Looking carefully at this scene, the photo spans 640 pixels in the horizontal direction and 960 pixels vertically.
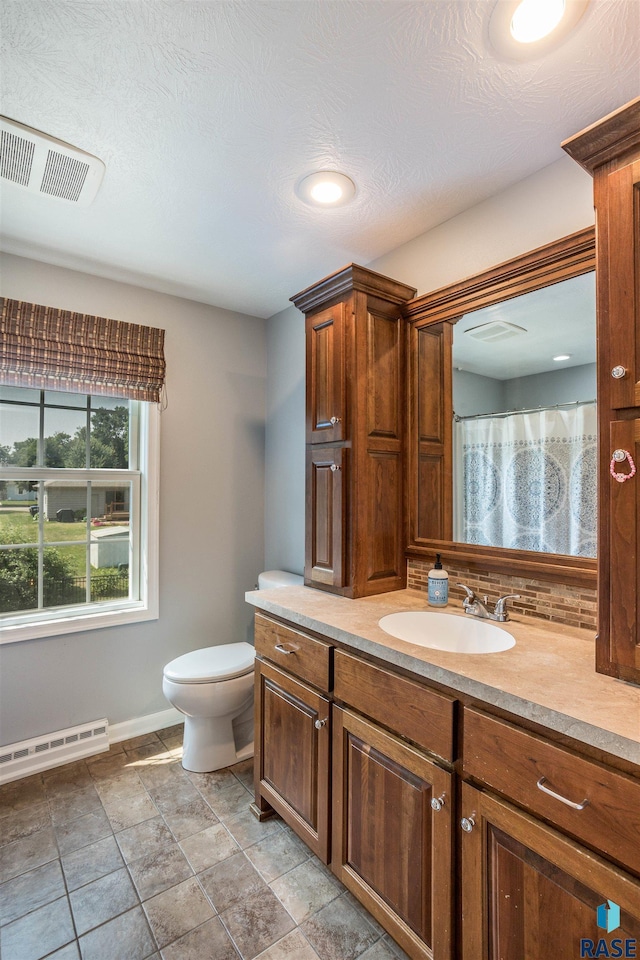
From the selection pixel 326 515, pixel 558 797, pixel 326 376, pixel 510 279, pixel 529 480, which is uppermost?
pixel 510 279

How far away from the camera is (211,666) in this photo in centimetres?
224

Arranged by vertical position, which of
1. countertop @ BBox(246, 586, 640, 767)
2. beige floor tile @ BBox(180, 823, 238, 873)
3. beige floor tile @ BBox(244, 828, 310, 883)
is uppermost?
countertop @ BBox(246, 586, 640, 767)

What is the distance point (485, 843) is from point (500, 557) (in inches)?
34.3

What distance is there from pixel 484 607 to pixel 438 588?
182mm

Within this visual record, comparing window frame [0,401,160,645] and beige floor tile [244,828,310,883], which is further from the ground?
window frame [0,401,160,645]

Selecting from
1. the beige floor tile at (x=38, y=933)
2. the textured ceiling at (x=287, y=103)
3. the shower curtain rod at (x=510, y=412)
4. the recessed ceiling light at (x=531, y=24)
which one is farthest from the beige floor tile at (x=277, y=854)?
the recessed ceiling light at (x=531, y=24)

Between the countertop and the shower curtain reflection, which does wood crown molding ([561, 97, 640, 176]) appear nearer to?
the shower curtain reflection

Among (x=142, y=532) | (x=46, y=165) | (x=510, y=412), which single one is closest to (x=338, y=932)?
(x=510, y=412)

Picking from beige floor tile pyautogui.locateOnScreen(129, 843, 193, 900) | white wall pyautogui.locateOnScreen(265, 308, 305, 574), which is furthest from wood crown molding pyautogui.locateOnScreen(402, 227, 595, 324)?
beige floor tile pyautogui.locateOnScreen(129, 843, 193, 900)

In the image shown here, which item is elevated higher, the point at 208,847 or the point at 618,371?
the point at 618,371

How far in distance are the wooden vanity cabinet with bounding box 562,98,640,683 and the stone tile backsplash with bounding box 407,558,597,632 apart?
35 cm

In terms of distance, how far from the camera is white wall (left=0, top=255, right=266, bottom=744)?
224 cm

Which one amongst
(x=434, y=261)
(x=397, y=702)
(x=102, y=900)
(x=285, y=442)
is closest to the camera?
(x=397, y=702)

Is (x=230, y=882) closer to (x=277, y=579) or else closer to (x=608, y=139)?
(x=277, y=579)
